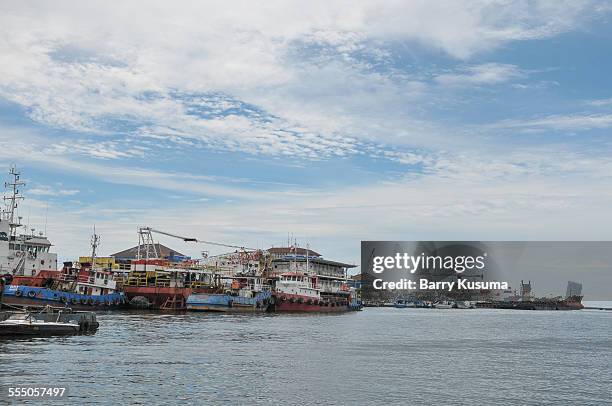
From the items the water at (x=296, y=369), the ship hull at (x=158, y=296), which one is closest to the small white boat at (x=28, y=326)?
the water at (x=296, y=369)

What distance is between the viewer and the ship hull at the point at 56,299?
76000 mm

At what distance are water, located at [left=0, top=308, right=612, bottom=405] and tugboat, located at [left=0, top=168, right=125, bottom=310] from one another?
1162 inches

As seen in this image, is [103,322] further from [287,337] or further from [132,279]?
[132,279]

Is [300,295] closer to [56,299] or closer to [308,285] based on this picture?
[308,285]

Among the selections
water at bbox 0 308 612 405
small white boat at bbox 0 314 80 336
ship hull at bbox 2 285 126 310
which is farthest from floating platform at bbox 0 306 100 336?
ship hull at bbox 2 285 126 310

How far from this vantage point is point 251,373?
3588 cm

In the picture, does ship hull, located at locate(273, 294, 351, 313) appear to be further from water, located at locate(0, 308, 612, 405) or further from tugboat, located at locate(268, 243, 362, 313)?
water, located at locate(0, 308, 612, 405)

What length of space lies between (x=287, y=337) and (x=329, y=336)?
235 inches

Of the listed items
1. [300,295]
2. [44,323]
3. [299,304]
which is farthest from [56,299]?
[300,295]

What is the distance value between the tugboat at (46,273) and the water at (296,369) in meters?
29.5

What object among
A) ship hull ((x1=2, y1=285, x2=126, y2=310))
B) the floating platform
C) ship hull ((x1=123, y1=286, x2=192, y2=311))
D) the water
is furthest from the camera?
ship hull ((x1=123, y1=286, x2=192, y2=311))

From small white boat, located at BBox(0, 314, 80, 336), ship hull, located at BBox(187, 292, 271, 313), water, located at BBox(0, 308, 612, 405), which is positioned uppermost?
ship hull, located at BBox(187, 292, 271, 313)

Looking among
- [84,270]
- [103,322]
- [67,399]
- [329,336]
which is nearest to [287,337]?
[329,336]

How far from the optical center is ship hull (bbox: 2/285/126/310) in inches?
2992
